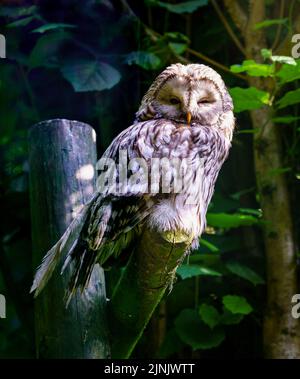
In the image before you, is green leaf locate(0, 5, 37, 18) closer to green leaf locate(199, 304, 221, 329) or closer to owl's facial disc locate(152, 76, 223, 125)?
owl's facial disc locate(152, 76, 223, 125)

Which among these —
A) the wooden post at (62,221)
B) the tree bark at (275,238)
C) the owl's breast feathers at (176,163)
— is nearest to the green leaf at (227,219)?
the tree bark at (275,238)

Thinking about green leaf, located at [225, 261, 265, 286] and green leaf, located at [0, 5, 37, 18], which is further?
green leaf, located at [0, 5, 37, 18]

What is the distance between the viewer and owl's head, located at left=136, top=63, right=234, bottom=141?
149cm

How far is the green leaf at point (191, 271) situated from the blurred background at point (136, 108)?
0.03 metres

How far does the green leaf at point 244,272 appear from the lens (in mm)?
1978

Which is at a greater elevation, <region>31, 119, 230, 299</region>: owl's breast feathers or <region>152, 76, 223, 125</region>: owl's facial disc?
<region>152, 76, 223, 125</region>: owl's facial disc

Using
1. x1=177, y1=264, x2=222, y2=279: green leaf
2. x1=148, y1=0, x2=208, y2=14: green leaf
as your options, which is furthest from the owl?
x1=148, y1=0, x2=208, y2=14: green leaf

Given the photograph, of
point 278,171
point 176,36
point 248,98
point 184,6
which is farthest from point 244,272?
point 184,6

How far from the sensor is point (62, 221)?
148cm

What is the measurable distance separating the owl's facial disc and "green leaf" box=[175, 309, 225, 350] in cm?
68

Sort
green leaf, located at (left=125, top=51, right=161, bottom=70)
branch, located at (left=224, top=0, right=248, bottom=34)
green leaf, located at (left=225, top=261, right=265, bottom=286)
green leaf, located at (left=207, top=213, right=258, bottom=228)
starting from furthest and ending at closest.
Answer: branch, located at (left=224, top=0, right=248, bottom=34), green leaf, located at (left=125, top=51, right=161, bottom=70), green leaf, located at (left=225, top=261, right=265, bottom=286), green leaf, located at (left=207, top=213, right=258, bottom=228)

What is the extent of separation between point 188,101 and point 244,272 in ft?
2.31

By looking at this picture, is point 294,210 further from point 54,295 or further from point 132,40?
point 54,295

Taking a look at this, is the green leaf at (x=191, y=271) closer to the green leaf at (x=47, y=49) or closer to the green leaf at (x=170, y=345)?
the green leaf at (x=170, y=345)
